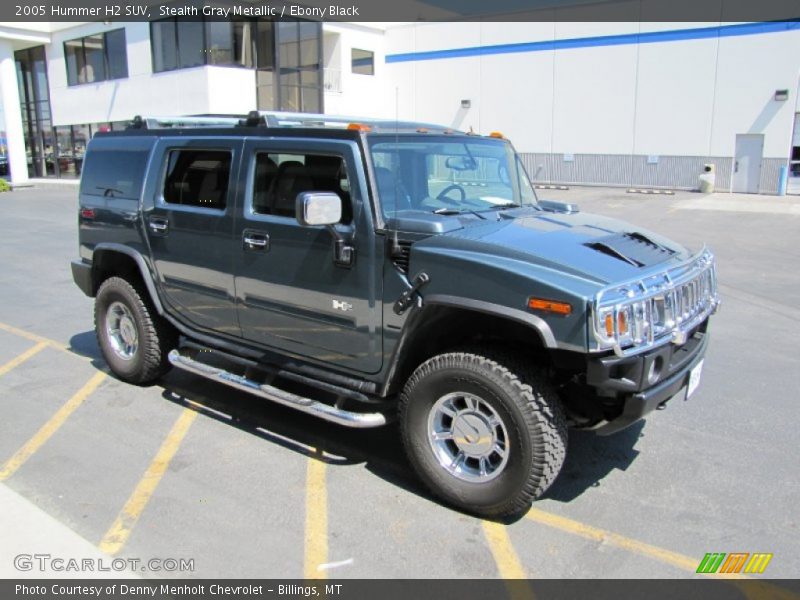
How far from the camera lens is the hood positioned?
130 inches

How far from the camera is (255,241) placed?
4340 millimetres

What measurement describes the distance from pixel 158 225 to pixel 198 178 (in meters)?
0.53

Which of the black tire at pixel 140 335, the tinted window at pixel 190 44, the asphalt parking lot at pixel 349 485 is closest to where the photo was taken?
the asphalt parking lot at pixel 349 485

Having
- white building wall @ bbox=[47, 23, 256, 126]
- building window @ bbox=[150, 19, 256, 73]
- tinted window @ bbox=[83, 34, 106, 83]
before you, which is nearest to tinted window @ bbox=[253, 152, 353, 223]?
white building wall @ bbox=[47, 23, 256, 126]

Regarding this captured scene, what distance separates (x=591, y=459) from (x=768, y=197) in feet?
77.5

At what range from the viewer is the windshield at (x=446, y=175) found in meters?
3.93

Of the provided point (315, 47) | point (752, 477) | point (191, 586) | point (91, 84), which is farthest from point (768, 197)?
point (91, 84)

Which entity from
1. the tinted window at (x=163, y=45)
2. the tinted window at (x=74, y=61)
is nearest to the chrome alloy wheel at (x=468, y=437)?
the tinted window at (x=163, y=45)

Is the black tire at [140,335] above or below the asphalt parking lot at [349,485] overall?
above

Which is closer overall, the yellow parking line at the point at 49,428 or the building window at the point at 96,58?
the yellow parking line at the point at 49,428

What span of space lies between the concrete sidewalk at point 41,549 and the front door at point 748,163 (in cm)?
2707

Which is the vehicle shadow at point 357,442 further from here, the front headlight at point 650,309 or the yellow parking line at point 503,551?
the front headlight at point 650,309

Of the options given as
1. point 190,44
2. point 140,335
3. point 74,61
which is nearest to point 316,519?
point 140,335

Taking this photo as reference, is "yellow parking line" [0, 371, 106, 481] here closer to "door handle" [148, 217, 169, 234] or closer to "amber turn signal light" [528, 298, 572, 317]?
"door handle" [148, 217, 169, 234]
